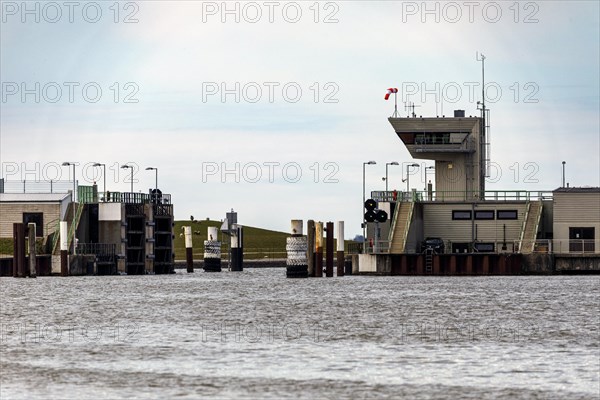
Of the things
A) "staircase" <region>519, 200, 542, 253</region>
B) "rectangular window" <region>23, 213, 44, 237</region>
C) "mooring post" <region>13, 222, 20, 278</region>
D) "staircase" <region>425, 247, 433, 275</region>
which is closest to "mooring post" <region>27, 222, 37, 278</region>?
"mooring post" <region>13, 222, 20, 278</region>

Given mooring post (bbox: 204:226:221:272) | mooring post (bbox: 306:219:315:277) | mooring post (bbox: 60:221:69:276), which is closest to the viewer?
mooring post (bbox: 306:219:315:277)

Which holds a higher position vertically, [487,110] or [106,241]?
[487,110]

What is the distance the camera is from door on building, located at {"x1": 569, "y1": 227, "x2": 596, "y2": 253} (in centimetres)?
11775

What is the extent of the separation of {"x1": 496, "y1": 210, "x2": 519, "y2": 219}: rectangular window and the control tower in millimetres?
4586

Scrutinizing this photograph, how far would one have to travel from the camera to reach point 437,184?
419 feet

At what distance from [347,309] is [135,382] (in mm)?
31140

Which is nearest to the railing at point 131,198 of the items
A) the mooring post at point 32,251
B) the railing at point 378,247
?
the mooring post at point 32,251

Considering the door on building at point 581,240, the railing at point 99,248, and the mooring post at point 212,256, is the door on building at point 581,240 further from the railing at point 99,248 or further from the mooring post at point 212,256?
the railing at point 99,248

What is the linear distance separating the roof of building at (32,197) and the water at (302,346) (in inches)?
1772

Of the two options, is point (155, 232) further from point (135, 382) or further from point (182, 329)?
point (135, 382)

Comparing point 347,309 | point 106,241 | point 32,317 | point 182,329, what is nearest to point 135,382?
point 182,329

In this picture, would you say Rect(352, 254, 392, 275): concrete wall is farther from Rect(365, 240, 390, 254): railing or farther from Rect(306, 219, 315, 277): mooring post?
Rect(306, 219, 315, 277): mooring post

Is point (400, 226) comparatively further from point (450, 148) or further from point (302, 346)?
point (302, 346)

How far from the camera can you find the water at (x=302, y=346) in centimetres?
3538
